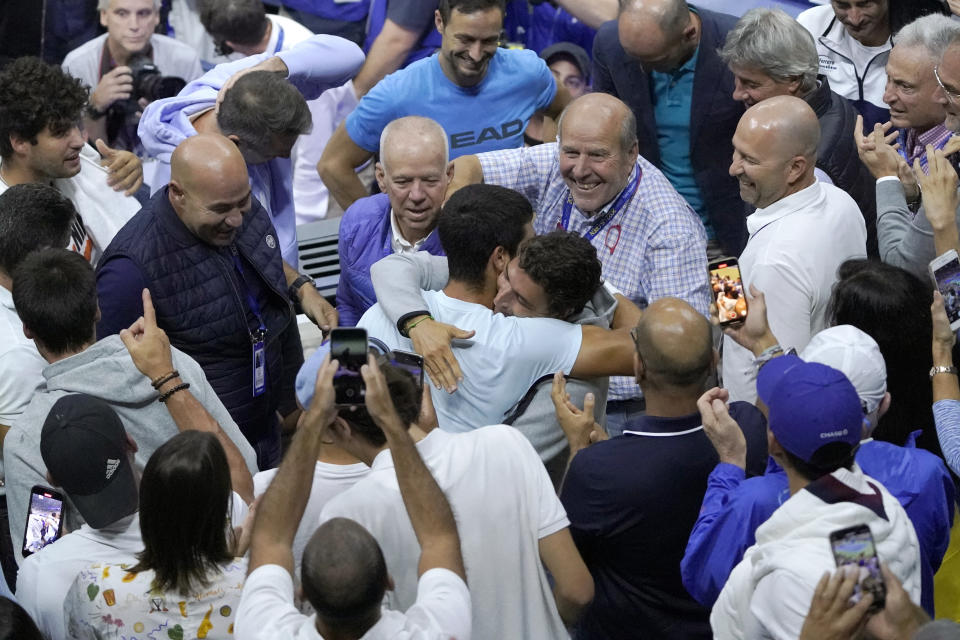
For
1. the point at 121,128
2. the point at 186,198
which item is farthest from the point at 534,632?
the point at 121,128

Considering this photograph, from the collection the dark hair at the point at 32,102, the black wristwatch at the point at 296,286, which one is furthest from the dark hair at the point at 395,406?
the dark hair at the point at 32,102

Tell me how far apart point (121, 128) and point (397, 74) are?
5.94 ft

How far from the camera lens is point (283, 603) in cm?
227

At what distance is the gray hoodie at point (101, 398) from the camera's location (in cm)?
303

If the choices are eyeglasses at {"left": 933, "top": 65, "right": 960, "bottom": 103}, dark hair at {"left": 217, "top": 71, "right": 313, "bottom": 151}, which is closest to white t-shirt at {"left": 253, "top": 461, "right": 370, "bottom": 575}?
dark hair at {"left": 217, "top": 71, "right": 313, "bottom": 151}

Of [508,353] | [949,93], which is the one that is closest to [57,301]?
[508,353]

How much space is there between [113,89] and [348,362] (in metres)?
3.92

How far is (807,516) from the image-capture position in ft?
7.74

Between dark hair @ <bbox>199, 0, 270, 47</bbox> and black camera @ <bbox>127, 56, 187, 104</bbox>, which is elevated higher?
dark hair @ <bbox>199, 0, 270, 47</bbox>

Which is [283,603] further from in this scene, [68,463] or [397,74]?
[397,74]

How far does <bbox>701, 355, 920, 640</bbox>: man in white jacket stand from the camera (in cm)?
230

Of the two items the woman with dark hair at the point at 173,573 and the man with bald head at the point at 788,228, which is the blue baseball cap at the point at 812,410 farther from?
the woman with dark hair at the point at 173,573

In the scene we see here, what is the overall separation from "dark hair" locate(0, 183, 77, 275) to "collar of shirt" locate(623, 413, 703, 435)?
195 cm

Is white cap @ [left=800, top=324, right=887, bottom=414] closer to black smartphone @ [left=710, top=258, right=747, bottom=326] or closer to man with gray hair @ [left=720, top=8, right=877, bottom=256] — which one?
black smartphone @ [left=710, top=258, right=747, bottom=326]
